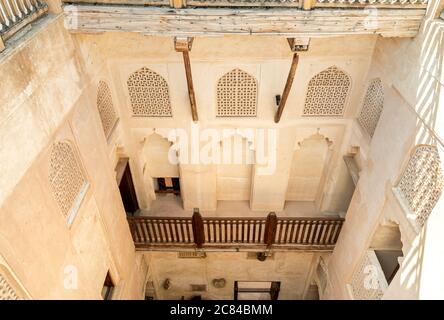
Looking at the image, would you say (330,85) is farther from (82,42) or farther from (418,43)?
(82,42)

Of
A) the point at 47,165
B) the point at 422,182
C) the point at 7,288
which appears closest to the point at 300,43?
the point at 422,182

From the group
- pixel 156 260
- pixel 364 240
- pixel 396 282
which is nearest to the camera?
pixel 396 282

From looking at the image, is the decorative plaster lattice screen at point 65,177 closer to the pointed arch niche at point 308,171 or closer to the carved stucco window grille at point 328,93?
the carved stucco window grille at point 328,93

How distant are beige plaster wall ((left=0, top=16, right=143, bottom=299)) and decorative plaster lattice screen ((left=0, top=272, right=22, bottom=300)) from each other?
3.8 inches

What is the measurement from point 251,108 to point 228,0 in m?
2.29

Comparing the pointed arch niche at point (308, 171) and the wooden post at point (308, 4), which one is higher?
the pointed arch niche at point (308, 171)

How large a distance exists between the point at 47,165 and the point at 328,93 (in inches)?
168

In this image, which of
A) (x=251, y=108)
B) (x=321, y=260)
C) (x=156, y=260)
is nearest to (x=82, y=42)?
(x=251, y=108)

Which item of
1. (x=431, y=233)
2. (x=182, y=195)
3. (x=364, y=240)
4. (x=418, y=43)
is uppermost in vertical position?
(x=182, y=195)

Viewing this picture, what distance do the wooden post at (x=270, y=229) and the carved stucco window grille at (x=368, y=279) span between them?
4.96 ft

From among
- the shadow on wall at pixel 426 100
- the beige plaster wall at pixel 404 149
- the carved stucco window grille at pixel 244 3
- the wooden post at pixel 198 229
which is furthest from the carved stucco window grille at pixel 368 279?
the carved stucco window grille at pixel 244 3

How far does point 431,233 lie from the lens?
366 centimetres

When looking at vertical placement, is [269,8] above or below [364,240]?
above

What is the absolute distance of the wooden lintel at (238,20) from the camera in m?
4.07
